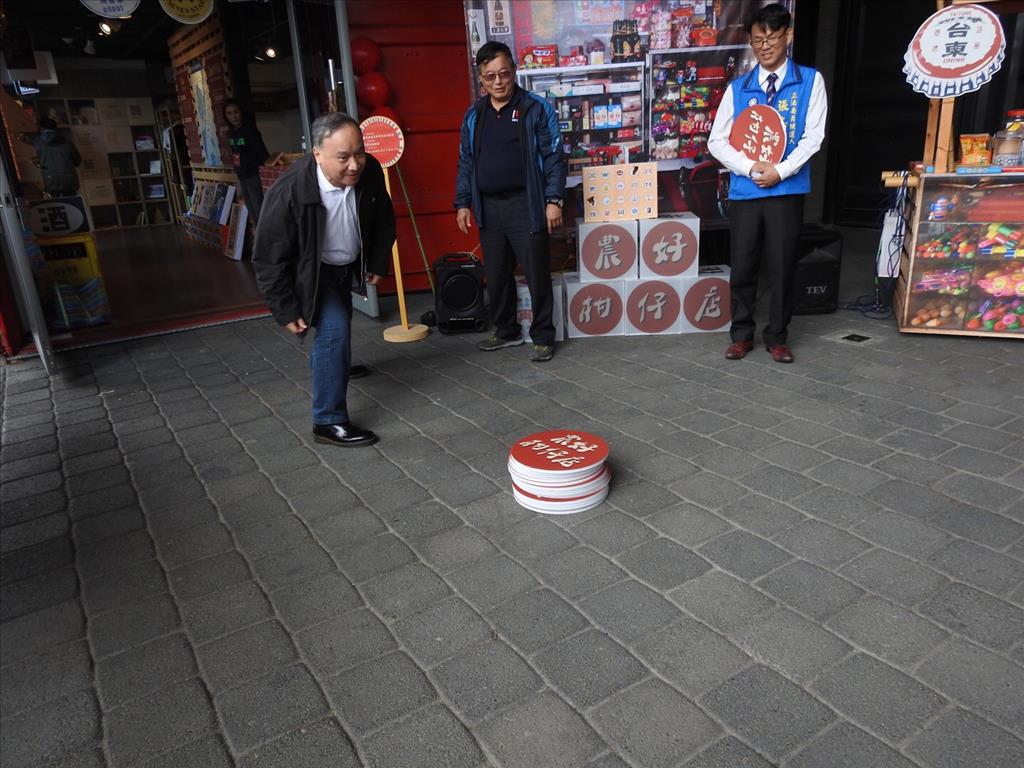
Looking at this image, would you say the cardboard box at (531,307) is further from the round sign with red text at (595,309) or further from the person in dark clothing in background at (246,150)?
the person in dark clothing in background at (246,150)

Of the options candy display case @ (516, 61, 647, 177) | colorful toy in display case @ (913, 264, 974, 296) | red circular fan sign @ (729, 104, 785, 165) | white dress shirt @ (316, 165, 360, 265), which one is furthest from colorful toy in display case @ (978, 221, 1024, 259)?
white dress shirt @ (316, 165, 360, 265)

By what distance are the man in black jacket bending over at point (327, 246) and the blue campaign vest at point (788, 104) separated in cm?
197

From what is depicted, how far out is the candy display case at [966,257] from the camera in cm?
416

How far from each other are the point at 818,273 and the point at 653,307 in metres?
1.22

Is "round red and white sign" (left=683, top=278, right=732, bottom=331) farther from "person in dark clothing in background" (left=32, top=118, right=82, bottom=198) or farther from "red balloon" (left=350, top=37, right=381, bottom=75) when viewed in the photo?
"person in dark clothing in background" (left=32, top=118, right=82, bottom=198)

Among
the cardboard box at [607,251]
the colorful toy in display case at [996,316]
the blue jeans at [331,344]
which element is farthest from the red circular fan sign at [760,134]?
the blue jeans at [331,344]

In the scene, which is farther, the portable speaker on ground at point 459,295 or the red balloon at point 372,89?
the red balloon at point 372,89

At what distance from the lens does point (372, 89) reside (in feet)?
18.1

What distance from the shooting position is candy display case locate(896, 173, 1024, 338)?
4160 mm

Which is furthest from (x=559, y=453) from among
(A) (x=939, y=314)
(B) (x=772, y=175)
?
(A) (x=939, y=314)

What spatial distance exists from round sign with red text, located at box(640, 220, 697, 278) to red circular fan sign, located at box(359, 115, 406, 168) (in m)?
1.70

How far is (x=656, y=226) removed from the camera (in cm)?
458

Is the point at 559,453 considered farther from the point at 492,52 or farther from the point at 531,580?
the point at 492,52

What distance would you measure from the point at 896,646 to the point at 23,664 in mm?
2438
